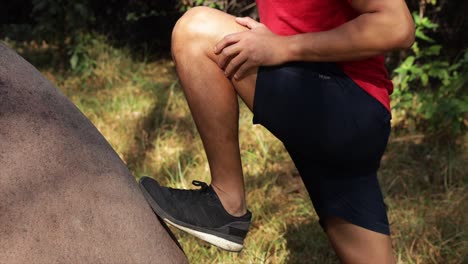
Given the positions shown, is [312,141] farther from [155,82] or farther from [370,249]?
[155,82]

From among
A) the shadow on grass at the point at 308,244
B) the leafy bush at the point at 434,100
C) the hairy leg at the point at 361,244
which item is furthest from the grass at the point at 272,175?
the hairy leg at the point at 361,244

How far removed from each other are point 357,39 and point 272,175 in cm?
215

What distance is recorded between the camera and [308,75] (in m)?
1.80

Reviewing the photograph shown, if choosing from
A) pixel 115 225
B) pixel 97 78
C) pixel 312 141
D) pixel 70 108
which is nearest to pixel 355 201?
pixel 312 141

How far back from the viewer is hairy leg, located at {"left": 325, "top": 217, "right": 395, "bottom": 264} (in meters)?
1.99

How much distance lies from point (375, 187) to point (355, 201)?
0.08 meters

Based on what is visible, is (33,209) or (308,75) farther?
(308,75)

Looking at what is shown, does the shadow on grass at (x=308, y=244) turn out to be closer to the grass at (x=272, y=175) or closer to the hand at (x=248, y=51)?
the grass at (x=272, y=175)

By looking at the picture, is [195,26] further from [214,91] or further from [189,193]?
[189,193]

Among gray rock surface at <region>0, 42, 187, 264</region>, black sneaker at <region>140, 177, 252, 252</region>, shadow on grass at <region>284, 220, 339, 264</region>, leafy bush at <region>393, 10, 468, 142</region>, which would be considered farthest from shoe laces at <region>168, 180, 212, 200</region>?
leafy bush at <region>393, 10, 468, 142</region>

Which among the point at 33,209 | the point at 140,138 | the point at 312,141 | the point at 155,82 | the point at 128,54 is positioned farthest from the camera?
the point at 128,54

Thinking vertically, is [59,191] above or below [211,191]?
above

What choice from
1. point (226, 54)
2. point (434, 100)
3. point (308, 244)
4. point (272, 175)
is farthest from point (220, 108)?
point (434, 100)

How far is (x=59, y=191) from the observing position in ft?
5.09
